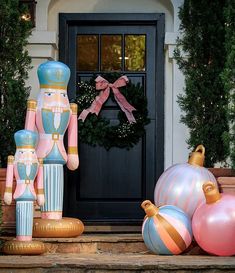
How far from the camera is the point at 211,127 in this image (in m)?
8.08

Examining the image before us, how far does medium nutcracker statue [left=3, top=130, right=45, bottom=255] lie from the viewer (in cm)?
619

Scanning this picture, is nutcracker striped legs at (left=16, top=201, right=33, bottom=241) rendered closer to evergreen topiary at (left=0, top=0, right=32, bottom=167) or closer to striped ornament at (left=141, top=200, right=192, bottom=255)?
striped ornament at (left=141, top=200, right=192, bottom=255)

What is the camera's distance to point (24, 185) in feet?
20.5

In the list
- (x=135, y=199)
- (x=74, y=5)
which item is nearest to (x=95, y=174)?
(x=135, y=199)

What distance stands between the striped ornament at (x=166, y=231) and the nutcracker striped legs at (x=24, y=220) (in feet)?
3.08

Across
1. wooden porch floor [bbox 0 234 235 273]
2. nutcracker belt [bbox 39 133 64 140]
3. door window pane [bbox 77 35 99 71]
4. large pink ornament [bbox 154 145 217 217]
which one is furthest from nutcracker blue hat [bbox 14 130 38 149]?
door window pane [bbox 77 35 99 71]

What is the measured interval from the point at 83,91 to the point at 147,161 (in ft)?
3.51

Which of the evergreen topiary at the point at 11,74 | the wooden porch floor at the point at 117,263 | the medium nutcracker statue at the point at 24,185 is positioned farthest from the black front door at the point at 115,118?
the wooden porch floor at the point at 117,263

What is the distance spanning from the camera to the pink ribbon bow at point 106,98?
853cm

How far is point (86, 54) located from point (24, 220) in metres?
3.06

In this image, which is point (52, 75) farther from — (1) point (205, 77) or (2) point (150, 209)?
(1) point (205, 77)

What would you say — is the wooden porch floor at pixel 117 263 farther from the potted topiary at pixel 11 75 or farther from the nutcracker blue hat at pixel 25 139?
the potted topiary at pixel 11 75

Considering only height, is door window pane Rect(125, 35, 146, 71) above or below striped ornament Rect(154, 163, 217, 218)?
above

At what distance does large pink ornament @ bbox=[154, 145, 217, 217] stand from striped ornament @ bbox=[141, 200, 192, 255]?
28cm
